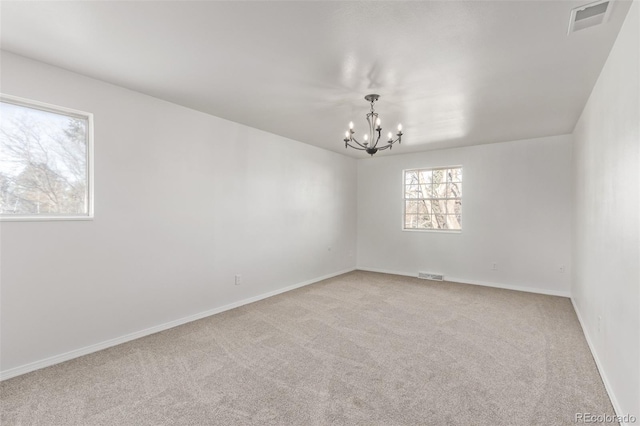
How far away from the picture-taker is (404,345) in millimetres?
3080

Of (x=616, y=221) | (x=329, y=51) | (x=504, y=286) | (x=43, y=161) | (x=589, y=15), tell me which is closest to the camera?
(x=589, y=15)

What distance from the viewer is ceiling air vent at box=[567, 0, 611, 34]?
183 cm

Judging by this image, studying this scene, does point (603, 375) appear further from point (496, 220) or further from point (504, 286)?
point (496, 220)

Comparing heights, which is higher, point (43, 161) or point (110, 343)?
point (43, 161)

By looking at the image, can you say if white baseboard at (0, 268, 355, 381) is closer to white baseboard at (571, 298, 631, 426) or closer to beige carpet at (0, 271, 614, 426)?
beige carpet at (0, 271, 614, 426)

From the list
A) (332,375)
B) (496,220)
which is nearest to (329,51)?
(332,375)

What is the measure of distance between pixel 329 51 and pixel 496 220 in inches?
178

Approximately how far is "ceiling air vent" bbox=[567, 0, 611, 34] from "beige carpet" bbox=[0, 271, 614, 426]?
2534 millimetres

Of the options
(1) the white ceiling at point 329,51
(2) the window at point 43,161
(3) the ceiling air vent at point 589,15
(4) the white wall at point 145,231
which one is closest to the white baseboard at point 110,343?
(4) the white wall at point 145,231

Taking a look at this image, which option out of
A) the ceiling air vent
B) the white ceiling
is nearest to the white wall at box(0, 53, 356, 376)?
the white ceiling

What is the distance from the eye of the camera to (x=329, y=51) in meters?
2.35

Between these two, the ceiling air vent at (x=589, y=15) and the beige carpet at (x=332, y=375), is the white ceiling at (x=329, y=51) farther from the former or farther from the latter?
the beige carpet at (x=332, y=375)

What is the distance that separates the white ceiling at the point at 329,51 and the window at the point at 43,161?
460 millimetres

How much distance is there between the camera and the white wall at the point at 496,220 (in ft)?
16.2
